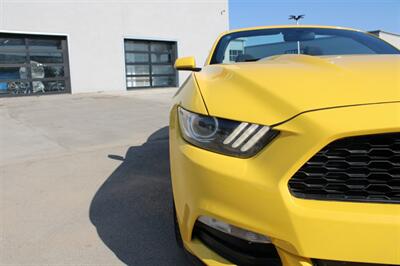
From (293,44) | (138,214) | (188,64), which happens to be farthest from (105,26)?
(138,214)

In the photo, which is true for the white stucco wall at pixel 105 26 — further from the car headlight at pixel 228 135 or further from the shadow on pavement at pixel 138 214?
the car headlight at pixel 228 135

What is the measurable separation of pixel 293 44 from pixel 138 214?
2.13 m

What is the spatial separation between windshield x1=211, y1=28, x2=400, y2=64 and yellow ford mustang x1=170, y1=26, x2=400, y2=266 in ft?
5.38

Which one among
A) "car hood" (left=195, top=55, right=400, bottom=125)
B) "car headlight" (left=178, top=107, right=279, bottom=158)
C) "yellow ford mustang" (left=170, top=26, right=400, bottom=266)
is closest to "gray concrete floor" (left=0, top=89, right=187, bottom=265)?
"yellow ford mustang" (left=170, top=26, right=400, bottom=266)

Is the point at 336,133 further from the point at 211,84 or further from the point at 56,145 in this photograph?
the point at 56,145

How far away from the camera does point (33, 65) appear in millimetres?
14617

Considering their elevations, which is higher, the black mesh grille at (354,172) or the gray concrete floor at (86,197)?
the black mesh grille at (354,172)

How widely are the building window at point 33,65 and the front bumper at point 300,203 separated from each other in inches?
572

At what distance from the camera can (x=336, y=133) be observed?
1371 mm

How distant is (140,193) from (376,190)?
8.18ft

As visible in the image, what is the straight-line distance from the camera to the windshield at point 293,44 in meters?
3.33

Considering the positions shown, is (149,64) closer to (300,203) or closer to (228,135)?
(228,135)

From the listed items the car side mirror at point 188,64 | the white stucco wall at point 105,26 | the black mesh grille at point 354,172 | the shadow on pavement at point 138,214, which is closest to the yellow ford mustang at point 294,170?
the black mesh grille at point 354,172

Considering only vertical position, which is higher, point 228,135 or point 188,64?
point 188,64
